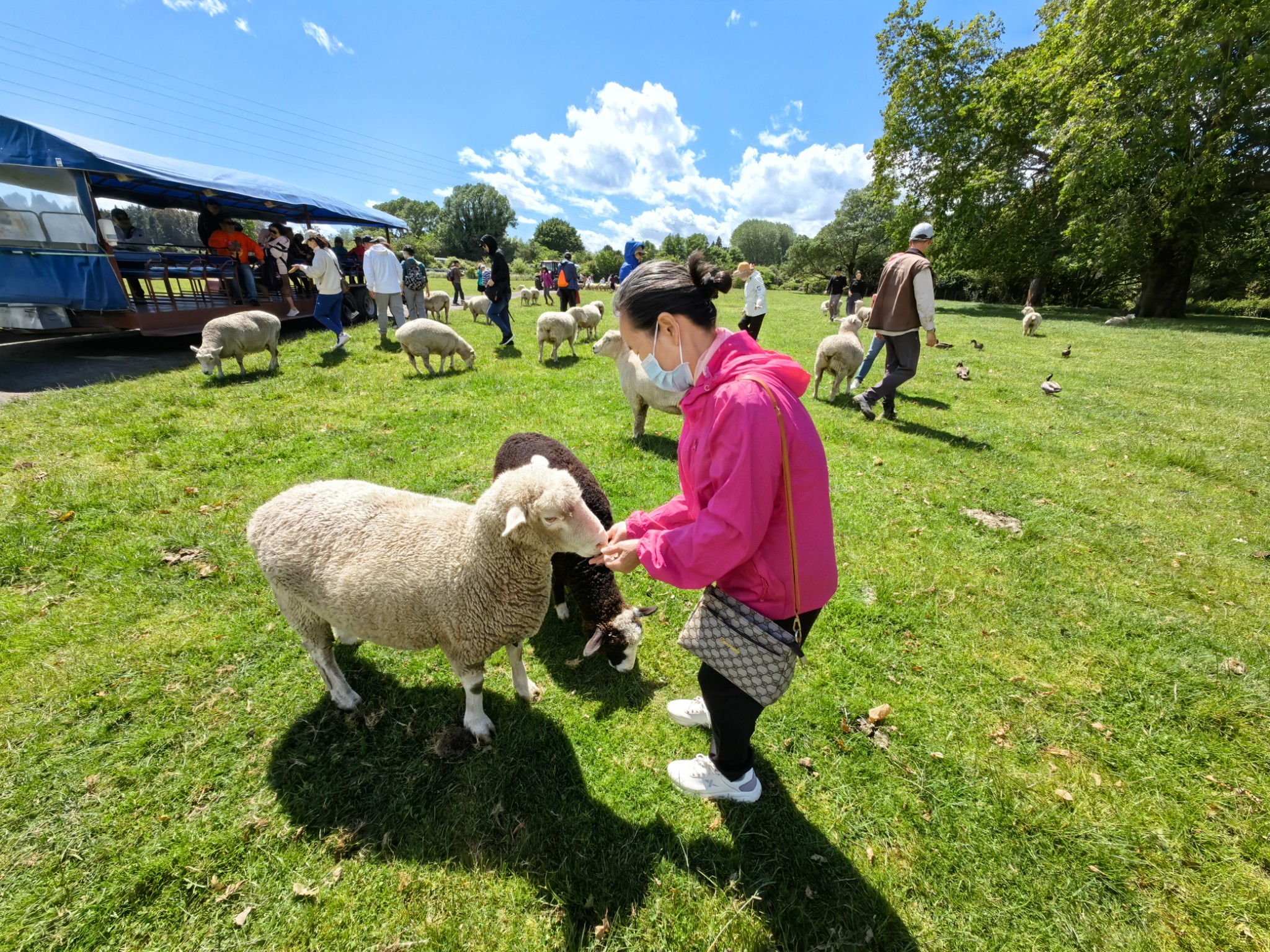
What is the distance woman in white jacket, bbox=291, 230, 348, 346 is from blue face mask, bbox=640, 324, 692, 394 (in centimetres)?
1265

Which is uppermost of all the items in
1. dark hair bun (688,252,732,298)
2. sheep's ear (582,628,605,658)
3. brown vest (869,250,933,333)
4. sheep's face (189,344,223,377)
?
brown vest (869,250,933,333)

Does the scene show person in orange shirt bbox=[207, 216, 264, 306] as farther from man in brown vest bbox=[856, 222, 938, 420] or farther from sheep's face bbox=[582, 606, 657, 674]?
man in brown vest bbox=[856, 222, 938, 420]

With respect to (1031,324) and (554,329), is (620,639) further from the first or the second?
(1031,324)

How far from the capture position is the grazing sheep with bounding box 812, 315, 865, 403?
949 centimetres

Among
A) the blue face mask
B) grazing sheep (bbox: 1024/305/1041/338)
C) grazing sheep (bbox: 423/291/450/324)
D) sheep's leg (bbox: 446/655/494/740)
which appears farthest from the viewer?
grazing sheep (bbox: 1024/305/1041/338)

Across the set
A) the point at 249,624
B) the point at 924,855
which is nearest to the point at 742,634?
the point at 924,855

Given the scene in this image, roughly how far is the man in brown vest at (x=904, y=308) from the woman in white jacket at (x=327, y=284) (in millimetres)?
12623

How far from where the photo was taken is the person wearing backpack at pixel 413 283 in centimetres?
1432

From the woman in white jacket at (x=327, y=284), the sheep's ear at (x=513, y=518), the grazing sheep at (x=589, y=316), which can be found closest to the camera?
the sheep's ear at (x=513, y=518)

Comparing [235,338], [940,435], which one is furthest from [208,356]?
[940,435]

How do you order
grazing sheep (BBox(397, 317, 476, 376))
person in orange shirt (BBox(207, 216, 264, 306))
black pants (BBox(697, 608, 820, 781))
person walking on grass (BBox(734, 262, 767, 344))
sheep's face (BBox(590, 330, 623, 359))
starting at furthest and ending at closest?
person in orange shirt (BBox(207, 216, 264, 306))
grazing sheep (BBox(397, 317, 476, 376))
person walking on grass (BBox(734, 262, 767, 344))
sheep's face (BBox(590, 330, 623, 359))
black pants (BBox(697, 608, 820, 781))

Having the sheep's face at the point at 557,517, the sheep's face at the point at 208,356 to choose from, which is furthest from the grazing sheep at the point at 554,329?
the sheep's face at the point at 557,517

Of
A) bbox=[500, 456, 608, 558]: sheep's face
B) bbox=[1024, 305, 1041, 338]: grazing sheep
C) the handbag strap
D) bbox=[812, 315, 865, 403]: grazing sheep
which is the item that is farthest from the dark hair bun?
bbox=[1024, 305, 1041, 338]: grazing sheep

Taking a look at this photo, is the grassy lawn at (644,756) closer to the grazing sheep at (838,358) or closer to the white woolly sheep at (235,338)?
the white woolly sheep at (235,338)
